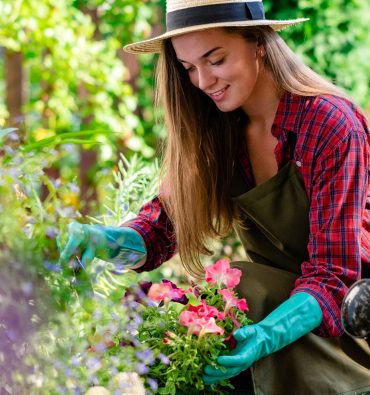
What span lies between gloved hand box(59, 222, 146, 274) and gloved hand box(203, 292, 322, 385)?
368 millimetres

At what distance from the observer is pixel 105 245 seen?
222 cm

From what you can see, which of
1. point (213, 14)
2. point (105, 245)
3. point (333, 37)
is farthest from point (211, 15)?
point (333, 37)

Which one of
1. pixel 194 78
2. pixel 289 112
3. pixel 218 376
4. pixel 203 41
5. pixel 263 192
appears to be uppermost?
pixel 203 41

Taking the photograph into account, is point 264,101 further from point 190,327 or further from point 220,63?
point 190,327

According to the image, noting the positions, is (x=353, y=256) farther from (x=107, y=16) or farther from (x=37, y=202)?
(x=107, y=16)

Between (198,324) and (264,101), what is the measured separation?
2.64ft

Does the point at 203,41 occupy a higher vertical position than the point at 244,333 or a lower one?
higher

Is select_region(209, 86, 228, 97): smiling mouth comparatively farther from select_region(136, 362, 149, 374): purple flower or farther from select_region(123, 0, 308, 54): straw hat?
select_region(136, 362, 149, 374): purple flower

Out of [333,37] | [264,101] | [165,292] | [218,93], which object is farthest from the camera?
[333,37]

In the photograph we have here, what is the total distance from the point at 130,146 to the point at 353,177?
7.97 feet

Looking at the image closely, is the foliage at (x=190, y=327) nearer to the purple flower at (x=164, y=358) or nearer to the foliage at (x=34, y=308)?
the purple flower at (x=164, y=358)

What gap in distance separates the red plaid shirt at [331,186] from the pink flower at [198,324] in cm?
31

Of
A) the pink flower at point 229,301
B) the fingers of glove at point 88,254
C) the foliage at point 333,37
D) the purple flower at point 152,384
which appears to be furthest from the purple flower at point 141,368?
the foliage at point 333,37

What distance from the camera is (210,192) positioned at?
2508 mm
